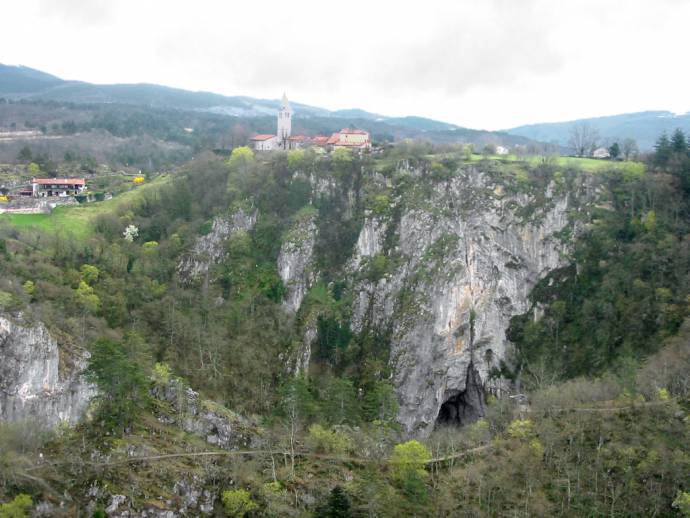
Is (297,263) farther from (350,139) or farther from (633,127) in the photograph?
(633,127)

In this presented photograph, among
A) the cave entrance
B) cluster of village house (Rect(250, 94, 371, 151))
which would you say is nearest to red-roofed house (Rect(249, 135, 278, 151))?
cluster of village house (Rect(250, 94, 371, 151))

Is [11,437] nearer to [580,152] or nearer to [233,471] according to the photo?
[233,471]

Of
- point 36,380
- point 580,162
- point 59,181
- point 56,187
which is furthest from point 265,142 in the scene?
point 36,380

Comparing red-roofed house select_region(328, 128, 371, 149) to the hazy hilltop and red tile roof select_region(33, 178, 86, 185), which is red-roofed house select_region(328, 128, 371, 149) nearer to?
red tile roof select_region(33, 178, 86, 185)

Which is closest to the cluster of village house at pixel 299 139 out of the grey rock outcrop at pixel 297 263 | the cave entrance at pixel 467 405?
the grey rock outcrop at pixel 297 263

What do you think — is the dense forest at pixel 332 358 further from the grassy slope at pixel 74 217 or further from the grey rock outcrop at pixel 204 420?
the grassy slope at pixel 74 217

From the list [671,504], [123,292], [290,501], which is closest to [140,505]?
[290,501]
